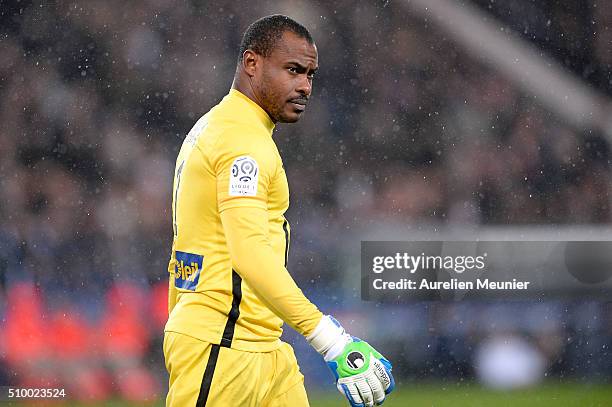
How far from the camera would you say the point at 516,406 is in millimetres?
6047

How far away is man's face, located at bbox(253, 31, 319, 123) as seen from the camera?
8.55 feet

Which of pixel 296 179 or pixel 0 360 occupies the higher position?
pixel 296 179

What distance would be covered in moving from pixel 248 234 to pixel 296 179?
377cm

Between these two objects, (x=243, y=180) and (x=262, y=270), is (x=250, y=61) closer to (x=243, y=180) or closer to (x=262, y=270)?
(x=243, y=180)

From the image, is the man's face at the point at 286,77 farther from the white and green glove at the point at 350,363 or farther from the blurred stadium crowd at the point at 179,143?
the blurred stadium crowd at the point at 179,143

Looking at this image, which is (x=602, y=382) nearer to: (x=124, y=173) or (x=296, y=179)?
(x=296, y=179)

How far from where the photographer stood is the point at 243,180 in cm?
238

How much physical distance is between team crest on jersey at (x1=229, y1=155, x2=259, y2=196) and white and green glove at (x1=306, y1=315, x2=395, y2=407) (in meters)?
0.35

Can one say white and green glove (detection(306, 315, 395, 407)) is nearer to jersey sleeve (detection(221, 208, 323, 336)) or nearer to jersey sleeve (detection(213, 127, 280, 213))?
jersey sleeve (detection(221, 208, 323, 336))

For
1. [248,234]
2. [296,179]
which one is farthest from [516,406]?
[248,234]
